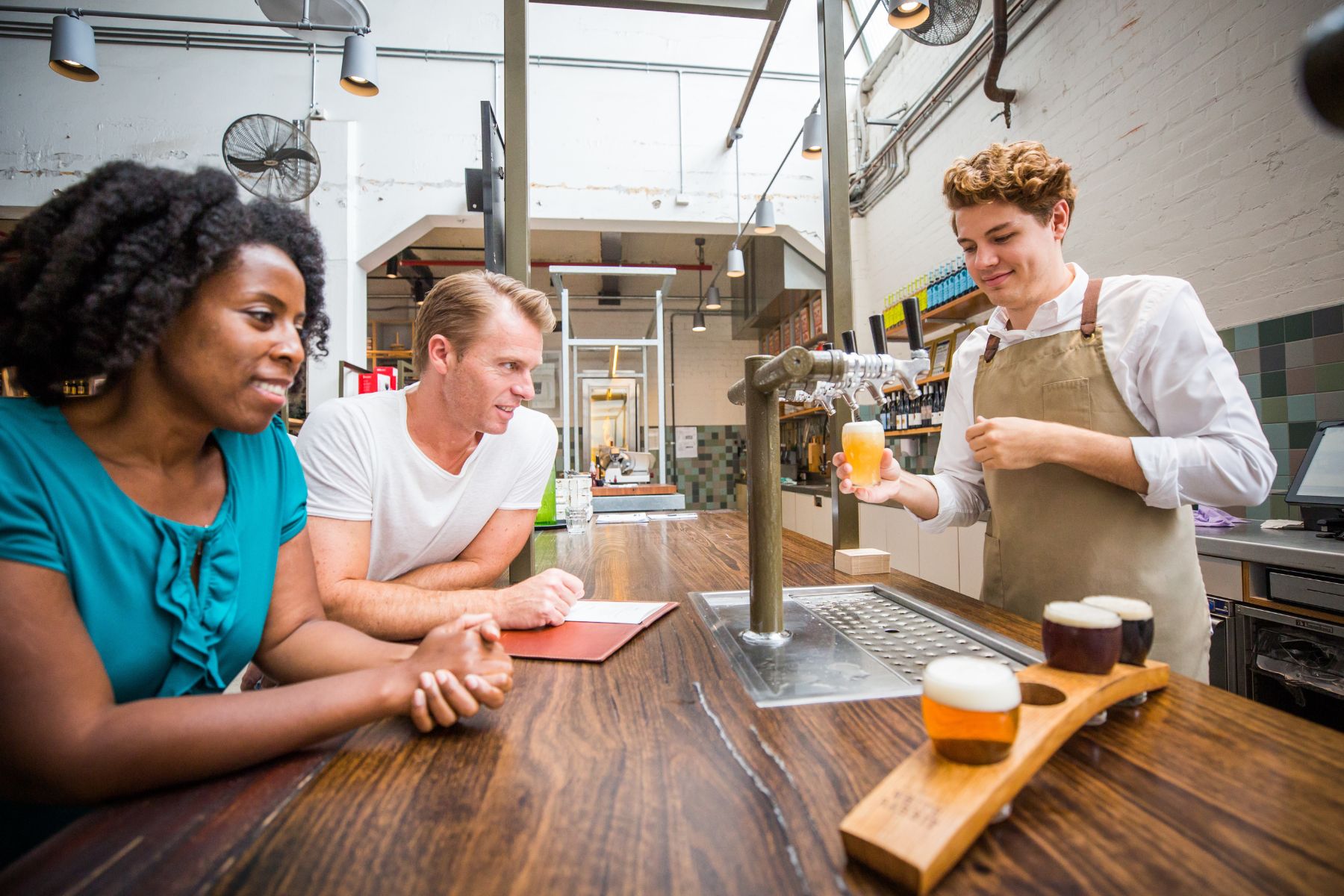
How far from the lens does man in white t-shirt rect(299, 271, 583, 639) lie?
4.29 ft

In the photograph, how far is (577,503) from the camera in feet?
8.42

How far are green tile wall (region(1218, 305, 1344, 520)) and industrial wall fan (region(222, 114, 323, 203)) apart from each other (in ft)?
15.6

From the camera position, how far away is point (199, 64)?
16.0 feet

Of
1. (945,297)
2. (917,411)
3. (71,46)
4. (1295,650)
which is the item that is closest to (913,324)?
(1295,650)

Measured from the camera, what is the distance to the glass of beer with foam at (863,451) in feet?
3.81

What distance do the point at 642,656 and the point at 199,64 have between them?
6238 millimetres

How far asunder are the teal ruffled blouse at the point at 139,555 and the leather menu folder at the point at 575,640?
36 centimetres

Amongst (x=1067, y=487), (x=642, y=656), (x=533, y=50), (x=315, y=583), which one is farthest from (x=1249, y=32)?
(x=533, y=50)

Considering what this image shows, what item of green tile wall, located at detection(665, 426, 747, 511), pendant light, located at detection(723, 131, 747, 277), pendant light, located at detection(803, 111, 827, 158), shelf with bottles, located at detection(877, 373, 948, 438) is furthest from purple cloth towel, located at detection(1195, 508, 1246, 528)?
green tile wall, located at detection(665, 426, 747, 511)

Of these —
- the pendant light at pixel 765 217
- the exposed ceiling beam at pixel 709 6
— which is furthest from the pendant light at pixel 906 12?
the pendant light at pixel 765 217

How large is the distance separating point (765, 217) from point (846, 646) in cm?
422

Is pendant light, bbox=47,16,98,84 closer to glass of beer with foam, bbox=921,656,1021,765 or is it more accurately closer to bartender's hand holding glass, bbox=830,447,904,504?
bartender's hand holding glass, bbox=830,447,904,504

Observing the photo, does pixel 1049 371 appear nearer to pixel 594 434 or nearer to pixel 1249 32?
pixel 1249 32

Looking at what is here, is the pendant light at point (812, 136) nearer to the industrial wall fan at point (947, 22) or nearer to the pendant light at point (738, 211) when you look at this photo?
the industrial wall fan at point (947, 22)
